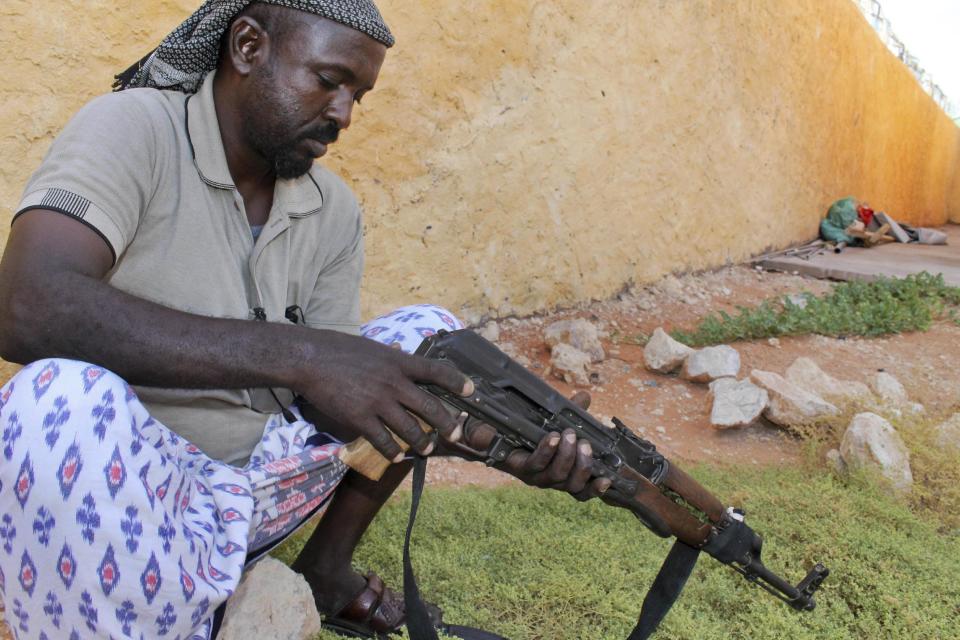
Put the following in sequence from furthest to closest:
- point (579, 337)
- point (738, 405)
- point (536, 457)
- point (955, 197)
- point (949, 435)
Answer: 1. point (955, 197)
2. point (579, 337)
3. point (738, 405)
4. point (949, 435)
5. point (536, 457)

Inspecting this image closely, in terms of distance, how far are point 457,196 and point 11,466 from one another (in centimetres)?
318

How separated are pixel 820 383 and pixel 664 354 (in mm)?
819

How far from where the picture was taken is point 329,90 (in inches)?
68.7

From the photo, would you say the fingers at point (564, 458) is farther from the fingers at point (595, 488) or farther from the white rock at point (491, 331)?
the white rock at point (491, 331)

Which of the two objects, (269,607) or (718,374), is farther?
(718,374)

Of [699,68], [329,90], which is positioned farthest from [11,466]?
[699,68]

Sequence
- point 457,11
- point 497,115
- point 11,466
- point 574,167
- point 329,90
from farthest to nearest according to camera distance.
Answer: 1. point 574,167
2. point 497,115
3. point 457,11
4. point 329,90
5. point 11,466

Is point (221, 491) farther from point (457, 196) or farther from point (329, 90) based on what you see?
point (457, 196)

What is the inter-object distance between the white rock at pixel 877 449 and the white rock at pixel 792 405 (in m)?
Result: 0.37

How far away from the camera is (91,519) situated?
3.99 ft

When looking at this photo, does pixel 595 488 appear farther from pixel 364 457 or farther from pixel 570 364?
pixel 570 364

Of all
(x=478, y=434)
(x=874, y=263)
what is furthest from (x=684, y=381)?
(x=874, y=263)

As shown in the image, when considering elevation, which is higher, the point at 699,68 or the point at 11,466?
the point at 699,68

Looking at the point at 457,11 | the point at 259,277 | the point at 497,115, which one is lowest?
the point at 259,277
